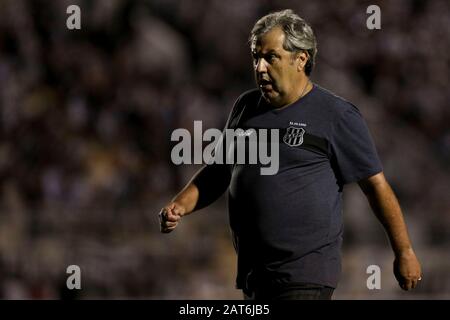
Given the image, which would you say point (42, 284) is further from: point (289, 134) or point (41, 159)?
point (289, 134)

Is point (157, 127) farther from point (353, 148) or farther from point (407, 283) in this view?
point (407, 283)

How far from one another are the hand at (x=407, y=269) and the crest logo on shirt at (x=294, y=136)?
531 mm

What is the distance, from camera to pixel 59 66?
8117 millimetres

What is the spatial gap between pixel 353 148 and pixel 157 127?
452 cm

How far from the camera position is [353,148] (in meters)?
3.25

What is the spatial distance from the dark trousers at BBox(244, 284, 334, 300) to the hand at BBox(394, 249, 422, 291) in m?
0.26

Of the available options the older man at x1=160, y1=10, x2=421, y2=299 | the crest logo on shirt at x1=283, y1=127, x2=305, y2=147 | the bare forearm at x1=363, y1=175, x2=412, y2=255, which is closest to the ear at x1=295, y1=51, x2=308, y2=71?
the older man at x1=160, y1=10, x2=421, y2=299

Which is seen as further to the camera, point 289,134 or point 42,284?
point 42,284

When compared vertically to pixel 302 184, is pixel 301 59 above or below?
above

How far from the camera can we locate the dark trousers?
3.28m

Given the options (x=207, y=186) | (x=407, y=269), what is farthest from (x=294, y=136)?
(x=407, y=269)
